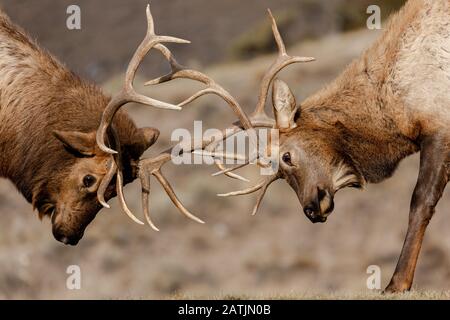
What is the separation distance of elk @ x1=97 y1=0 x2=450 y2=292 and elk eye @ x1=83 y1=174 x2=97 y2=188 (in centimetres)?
35

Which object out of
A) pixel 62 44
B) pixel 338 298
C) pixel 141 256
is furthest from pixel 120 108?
pixel 62 44

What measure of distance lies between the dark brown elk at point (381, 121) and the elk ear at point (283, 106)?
1 cm

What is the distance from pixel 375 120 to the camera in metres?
13.6

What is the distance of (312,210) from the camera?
13.2 m

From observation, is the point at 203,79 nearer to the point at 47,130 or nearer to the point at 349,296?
the point at 47,130

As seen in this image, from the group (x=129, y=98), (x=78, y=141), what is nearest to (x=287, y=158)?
(x=129, y=98)

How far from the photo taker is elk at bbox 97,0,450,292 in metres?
12.9

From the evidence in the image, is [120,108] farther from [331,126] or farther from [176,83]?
[176,83]

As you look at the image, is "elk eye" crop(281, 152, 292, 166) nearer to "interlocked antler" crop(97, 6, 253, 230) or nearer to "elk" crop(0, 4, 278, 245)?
"interlocked antler" crop(97, 6, 253, 230)

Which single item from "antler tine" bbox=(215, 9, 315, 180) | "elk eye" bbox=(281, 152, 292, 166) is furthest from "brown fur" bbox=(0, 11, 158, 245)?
"elk eye" bbox=(281, 152, 292, 166)

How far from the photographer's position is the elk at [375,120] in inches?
510

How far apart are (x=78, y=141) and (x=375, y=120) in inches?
137

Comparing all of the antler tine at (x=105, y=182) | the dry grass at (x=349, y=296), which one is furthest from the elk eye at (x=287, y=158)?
the antler tine at (x=105, y=182)

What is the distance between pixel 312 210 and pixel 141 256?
18120 mm
